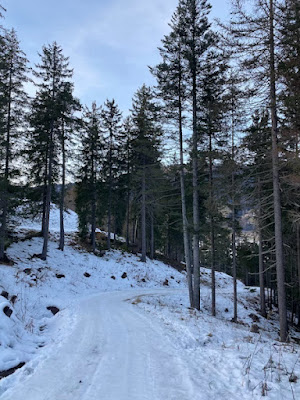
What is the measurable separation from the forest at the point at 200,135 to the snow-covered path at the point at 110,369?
638 cm

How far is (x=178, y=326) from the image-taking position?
8055 mm

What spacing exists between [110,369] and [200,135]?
41.7 ft

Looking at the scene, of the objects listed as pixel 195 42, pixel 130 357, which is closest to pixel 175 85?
pixel 195 42

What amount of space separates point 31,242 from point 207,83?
→ 61.4 feet

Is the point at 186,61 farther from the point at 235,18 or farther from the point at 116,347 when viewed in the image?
the point at 116,347

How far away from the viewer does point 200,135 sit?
47.9ft

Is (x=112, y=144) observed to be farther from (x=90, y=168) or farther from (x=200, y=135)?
(x=200, y=135)

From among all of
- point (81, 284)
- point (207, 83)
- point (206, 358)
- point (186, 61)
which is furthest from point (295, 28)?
point (81, 284)

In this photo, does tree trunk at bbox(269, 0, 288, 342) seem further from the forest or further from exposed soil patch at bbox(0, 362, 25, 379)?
exposed soil patch at bbox(0, 362, 25, 379)

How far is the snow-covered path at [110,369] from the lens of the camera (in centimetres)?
379

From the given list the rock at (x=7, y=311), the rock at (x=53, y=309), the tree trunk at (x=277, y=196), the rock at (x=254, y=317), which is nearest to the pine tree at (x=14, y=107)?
the rock at (x=53, y=309)

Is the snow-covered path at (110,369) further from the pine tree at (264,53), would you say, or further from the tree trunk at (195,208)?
the tree trunk at (195,208)

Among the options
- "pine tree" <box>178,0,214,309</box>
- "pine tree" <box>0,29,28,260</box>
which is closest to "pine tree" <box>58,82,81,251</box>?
"pine tree" <box>0,29,28,260</box>

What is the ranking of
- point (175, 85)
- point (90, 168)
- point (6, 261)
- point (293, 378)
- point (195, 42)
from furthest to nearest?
1. point (90, 168)
2. point (6, 261)
3. point (175, 85)
4. point (195, 42)
5. point (293, 378)
